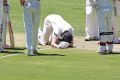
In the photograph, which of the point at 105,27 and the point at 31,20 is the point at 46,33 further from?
the point at 31,20

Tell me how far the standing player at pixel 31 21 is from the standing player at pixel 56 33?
73.8 inches

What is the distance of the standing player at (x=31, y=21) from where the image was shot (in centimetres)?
1556

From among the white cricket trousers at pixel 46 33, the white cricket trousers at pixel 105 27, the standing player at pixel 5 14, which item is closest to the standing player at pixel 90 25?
the white cricket trousers at pixel 46 33

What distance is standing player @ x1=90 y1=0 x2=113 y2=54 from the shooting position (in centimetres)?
1614

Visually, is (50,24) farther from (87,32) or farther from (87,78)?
(87,78)

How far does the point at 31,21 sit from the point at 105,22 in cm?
210

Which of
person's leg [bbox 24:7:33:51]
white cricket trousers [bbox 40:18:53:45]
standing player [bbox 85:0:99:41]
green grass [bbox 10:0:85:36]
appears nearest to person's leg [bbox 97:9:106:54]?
person's leg [bbox 24:7:33:51]

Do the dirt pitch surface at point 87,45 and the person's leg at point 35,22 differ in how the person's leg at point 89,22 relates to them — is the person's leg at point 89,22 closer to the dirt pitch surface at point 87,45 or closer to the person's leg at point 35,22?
A: the dirt pitch surface at point 87,45

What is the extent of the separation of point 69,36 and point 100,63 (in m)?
3.52

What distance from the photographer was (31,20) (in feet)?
51.4

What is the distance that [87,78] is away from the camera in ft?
39.7

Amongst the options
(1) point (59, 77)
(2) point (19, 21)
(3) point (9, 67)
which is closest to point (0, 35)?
(3) point (9, 67)

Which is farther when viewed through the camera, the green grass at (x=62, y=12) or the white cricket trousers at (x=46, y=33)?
the green grass at (x=62, y=12)

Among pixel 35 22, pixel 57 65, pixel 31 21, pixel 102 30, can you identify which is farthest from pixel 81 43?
pixel 57 65
